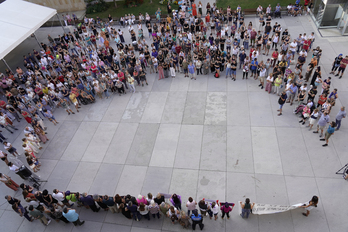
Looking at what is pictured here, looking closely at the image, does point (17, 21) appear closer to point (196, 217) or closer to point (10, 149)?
point (10, 149)

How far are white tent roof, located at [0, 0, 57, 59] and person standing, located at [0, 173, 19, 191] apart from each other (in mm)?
9543

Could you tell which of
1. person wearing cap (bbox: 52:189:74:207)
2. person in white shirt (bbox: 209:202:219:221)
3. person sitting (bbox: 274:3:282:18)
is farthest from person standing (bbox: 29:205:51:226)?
person sitting (bbox: 274:3:282:18)

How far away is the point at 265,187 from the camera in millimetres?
9125

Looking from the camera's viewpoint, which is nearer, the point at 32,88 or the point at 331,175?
the point at 331,175

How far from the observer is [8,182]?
32.7 ft

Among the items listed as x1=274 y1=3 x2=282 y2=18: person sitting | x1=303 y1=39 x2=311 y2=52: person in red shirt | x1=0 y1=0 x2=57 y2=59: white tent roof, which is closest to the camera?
x1=303 y1=39 x2=311 y2=52: person in red shirt

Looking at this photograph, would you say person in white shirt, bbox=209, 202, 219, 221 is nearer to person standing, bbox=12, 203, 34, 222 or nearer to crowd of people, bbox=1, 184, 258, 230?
crowd of people, bbox=1, 184, 258, 230

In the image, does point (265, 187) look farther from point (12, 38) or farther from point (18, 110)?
point (12, 38)

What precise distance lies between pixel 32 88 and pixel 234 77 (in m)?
13.3

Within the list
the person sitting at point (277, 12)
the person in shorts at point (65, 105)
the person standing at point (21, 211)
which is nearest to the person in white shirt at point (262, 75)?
the person sitting at point (277, 12)

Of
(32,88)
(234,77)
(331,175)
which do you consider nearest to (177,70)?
(234,77)

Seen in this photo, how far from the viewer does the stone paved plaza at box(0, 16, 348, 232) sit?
28.6 ft

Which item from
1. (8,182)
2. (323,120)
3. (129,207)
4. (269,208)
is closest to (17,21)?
(8,182)

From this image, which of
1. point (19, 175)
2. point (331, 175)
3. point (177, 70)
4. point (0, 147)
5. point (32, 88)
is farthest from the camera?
point (177, 70)
